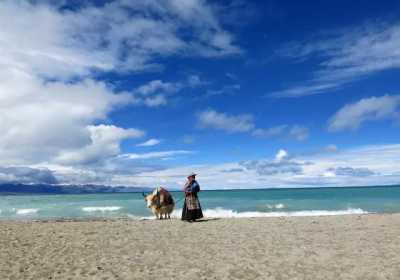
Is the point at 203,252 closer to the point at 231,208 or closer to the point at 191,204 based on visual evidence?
the point at 191,204

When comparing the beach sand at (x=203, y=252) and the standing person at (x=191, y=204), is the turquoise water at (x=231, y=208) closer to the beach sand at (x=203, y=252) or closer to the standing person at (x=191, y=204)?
the standing person at (x=191, y=204)

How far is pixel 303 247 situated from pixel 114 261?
4.96m

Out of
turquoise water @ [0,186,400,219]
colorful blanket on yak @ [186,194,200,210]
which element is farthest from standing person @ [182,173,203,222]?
turquoise water @ [0,186,400,219]

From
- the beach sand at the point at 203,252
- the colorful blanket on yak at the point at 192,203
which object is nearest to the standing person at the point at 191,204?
the colorful blanket on yak at the point at 192,203

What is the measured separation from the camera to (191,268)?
29.2ft

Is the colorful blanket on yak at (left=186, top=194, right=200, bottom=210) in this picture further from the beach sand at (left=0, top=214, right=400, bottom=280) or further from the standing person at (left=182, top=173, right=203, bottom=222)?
the beach sand at (left=0, top=214, right=400, bottom=280)

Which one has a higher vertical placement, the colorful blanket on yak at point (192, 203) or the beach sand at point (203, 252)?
the colorful blanket on yak at point (192, 203)

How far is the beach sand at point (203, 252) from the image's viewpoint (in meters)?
8.51

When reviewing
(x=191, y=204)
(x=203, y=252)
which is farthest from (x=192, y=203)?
(x=203, y=252)

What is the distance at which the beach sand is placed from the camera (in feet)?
27.9

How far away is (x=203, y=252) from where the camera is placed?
10.6 m

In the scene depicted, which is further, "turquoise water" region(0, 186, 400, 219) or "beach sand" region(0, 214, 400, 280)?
"turquoise water" region(0, 186, 400, 219)

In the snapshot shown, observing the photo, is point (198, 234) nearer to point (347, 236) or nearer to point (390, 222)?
point (347, 236)

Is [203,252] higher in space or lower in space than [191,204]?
lower
